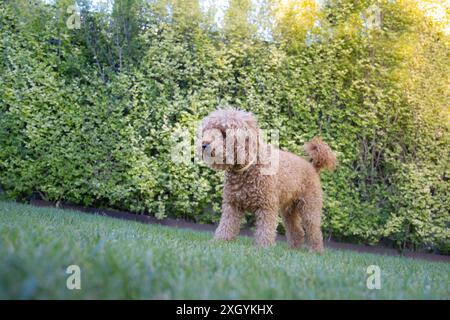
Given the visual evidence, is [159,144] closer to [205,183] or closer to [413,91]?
[205,183]

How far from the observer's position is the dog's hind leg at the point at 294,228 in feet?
14.9

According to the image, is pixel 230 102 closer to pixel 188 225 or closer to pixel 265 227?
pixel 188 225

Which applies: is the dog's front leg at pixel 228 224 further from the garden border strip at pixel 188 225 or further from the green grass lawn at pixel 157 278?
the garden border strip at pixel 188 225

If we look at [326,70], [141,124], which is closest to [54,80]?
[141,124]

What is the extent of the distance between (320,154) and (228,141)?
4.57ft

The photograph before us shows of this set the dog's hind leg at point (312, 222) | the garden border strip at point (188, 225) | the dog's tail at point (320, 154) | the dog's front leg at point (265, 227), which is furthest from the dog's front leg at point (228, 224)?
the garden border strip at point (188, 225)

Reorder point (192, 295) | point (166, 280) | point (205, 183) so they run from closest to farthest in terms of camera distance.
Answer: point (192, 295), point (166, 280), point (205, 183)

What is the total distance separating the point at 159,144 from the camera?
18.6 ft

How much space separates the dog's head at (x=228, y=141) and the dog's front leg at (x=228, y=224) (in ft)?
1.49

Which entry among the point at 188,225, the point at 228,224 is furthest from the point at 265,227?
A: the point at 188,225

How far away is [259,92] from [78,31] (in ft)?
9.55

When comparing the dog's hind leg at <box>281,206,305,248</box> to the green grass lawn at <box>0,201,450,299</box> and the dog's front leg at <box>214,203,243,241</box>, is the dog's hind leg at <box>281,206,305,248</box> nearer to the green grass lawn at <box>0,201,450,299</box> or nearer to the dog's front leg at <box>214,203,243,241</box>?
the dog's front leg at <box>214,203,243,241</box>

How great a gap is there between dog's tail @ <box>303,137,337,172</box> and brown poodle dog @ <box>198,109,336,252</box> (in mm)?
26

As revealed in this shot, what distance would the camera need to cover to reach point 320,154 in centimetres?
448
